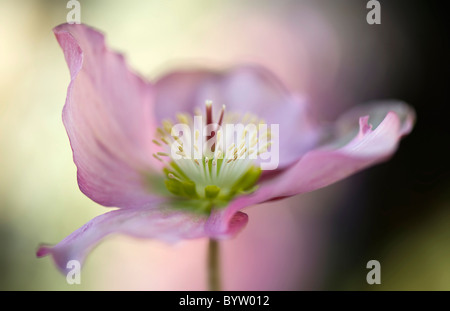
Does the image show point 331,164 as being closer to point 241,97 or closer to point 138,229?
point 138,229

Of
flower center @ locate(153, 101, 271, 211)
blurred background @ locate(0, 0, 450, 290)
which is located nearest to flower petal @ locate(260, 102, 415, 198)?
flower center @ locate(153, 101, 271, 211)

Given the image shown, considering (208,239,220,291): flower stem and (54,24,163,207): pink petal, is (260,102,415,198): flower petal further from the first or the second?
(54,24,163,207): pink petal

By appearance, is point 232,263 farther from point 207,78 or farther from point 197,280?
point 207,78

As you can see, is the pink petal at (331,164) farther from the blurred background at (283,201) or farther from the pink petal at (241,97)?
the blurred background at (283,201)

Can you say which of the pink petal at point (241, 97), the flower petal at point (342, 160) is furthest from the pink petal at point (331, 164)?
the pink petal at point (241, 97)

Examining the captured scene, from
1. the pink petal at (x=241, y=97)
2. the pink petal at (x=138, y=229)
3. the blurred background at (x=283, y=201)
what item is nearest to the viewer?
the pink petal at (x=138, y=229)
